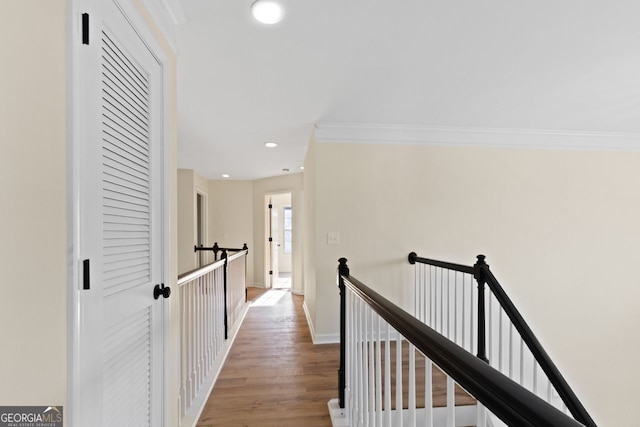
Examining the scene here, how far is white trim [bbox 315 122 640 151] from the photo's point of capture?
9.97 feet

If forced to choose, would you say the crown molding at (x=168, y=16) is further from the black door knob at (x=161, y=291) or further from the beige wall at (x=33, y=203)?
the black door knob at (x=161, y=291)

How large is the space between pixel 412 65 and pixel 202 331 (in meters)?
2.50

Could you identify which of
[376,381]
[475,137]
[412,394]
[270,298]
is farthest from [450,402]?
[270,298]

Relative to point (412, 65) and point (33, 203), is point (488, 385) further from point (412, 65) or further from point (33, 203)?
point (412, 65)

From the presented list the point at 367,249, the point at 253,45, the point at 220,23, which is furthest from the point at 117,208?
the point at 367,249

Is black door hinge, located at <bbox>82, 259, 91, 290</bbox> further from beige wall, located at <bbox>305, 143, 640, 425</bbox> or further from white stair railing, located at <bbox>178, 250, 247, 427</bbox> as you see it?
beige wall, located at <bbox>305, 143, 640, 425</bbox>

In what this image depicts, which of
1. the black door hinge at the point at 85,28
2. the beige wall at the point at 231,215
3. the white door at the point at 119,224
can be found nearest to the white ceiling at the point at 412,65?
the white door at the point at 119,224

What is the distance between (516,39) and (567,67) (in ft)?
2.08

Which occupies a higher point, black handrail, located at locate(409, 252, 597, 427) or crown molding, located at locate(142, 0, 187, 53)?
crown molding, located at locate(142, 0, 187, 53)

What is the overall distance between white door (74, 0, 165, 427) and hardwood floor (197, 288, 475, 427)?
737mm

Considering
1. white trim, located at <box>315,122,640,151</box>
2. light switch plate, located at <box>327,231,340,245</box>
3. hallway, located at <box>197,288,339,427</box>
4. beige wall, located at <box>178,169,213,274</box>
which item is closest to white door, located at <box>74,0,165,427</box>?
hallway, located at <box>197,288,339,427</box>

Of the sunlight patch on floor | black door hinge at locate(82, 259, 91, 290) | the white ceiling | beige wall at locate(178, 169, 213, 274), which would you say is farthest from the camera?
beige wall at locate(178, 169, 213, 274)

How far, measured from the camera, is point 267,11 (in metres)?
1.44

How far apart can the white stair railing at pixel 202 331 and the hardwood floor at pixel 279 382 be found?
94mm
